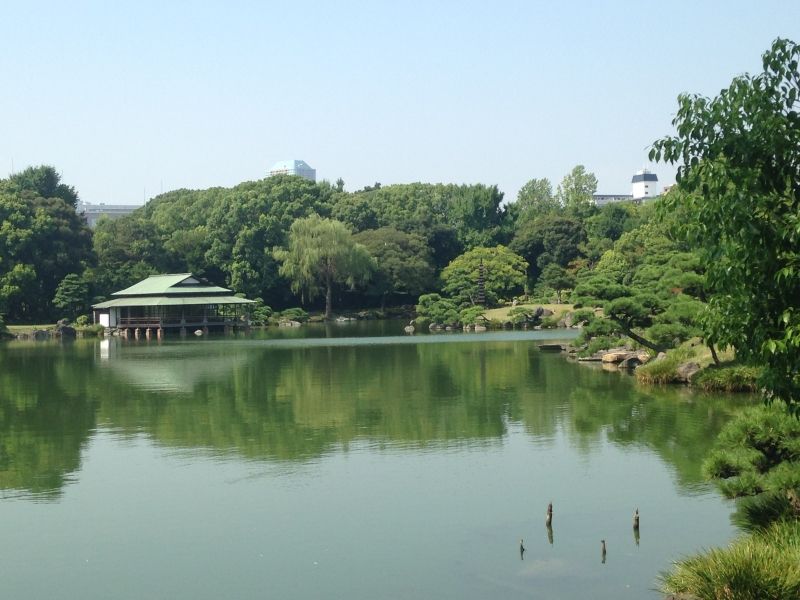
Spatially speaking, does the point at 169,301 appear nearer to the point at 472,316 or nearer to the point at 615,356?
the point at 472,316

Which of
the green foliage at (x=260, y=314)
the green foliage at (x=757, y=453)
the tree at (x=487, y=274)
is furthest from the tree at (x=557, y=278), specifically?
the green foliage at (x=757, y=453)

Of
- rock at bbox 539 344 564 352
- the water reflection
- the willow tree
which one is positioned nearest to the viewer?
the water reflection

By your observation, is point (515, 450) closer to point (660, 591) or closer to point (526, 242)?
point (660, 591)

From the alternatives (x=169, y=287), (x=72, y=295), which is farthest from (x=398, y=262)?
(x=72, y=295)

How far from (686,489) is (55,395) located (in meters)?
16.0

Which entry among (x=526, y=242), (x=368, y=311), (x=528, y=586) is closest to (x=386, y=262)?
(x=368, y=311)

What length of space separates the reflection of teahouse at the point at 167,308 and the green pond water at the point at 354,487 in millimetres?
27230

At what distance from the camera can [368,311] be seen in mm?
63188

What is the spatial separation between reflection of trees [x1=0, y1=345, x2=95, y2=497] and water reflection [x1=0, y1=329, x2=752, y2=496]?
0.11 feet

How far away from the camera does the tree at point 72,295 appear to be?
178 feet

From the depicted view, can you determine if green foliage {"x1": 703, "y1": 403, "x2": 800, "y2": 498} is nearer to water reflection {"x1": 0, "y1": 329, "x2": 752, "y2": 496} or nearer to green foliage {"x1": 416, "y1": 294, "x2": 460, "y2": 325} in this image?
water reflection {"x1": 0, "y1": 329, "x2": 752, "y2": 496}

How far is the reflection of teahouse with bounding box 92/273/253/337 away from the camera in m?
52.0

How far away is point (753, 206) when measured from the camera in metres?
6.94

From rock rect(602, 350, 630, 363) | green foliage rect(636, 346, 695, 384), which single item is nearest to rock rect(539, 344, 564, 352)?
rock rect(602, 350, 630, 363)
